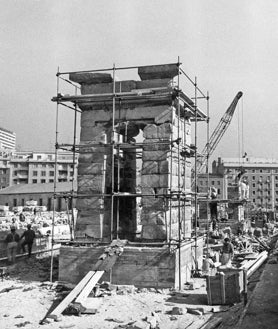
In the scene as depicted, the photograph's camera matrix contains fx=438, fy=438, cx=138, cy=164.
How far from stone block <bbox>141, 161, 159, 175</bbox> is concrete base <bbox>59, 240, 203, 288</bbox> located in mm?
1943

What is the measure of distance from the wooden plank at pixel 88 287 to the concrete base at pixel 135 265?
0.75 metres

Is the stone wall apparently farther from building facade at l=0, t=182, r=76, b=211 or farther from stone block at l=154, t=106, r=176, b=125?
building facade at l=0, t=182, r=76, b=211

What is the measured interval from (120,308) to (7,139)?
13364 cm

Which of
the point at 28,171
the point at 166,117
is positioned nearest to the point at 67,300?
the point at 166,117

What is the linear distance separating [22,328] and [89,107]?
646cm

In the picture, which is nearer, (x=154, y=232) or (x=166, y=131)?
(x=154, y=232)

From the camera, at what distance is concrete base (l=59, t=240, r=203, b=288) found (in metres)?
10.6

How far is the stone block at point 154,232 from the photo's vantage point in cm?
1137

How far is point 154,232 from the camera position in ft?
37.5

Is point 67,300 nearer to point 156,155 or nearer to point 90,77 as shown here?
point 156,155

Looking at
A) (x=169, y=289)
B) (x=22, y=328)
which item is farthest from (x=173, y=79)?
(x=22, y=328)

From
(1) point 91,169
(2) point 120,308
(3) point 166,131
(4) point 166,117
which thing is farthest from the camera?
(1) point 91,169

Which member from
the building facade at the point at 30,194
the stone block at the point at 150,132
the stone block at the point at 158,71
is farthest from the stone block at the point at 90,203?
the building facade at the point at 30,194

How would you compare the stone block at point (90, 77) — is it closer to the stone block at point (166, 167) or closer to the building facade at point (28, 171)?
the stone block at point (166, 167)
